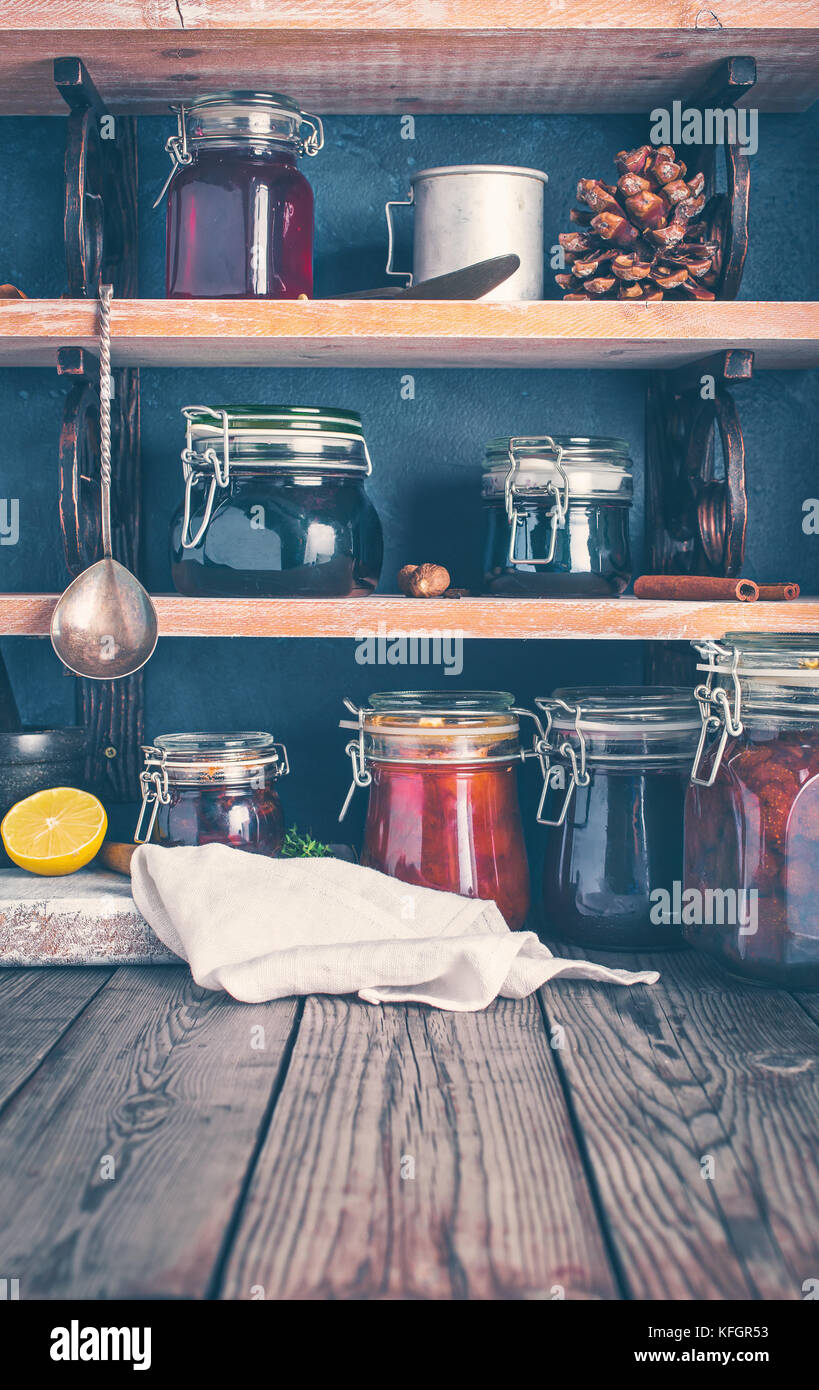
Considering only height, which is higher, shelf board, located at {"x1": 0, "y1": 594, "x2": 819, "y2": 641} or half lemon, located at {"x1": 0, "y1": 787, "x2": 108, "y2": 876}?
shelf board, located at {"x1": 0, "y1": 594, "x2": 819, "y2": 641}

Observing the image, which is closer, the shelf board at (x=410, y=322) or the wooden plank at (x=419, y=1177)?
the wooden plank at (x=419, y=1177)

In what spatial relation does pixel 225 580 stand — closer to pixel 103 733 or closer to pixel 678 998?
pixel 103 733

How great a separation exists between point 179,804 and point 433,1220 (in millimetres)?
627

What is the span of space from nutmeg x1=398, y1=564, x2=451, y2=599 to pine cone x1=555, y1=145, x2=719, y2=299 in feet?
1.03

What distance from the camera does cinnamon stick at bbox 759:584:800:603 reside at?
1.21 m

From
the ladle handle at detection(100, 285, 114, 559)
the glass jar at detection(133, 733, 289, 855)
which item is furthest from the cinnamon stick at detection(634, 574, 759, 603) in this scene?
the ladle handle at detection(100, 285, 114, 559)

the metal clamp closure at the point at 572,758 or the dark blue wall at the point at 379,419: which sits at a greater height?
the dark blue wall at the point at 379,419

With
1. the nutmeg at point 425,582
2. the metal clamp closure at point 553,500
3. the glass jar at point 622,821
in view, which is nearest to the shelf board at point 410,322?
the metal clamp closure at point 553,500

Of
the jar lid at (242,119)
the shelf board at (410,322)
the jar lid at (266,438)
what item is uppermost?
the jar lid at (242,119)

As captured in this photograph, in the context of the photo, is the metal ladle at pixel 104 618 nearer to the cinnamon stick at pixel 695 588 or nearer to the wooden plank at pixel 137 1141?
the wooden plank at pixel 137 1141

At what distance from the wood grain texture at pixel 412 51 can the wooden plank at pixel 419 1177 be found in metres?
0.92

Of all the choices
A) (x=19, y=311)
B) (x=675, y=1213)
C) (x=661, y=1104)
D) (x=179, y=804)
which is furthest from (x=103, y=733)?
(x=675, y=1213)

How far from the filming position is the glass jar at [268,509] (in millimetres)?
1223

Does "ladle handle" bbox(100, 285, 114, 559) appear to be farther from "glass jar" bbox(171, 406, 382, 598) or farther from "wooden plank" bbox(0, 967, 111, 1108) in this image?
"wooden plank" bbox(0, 967, 111, 1108)
